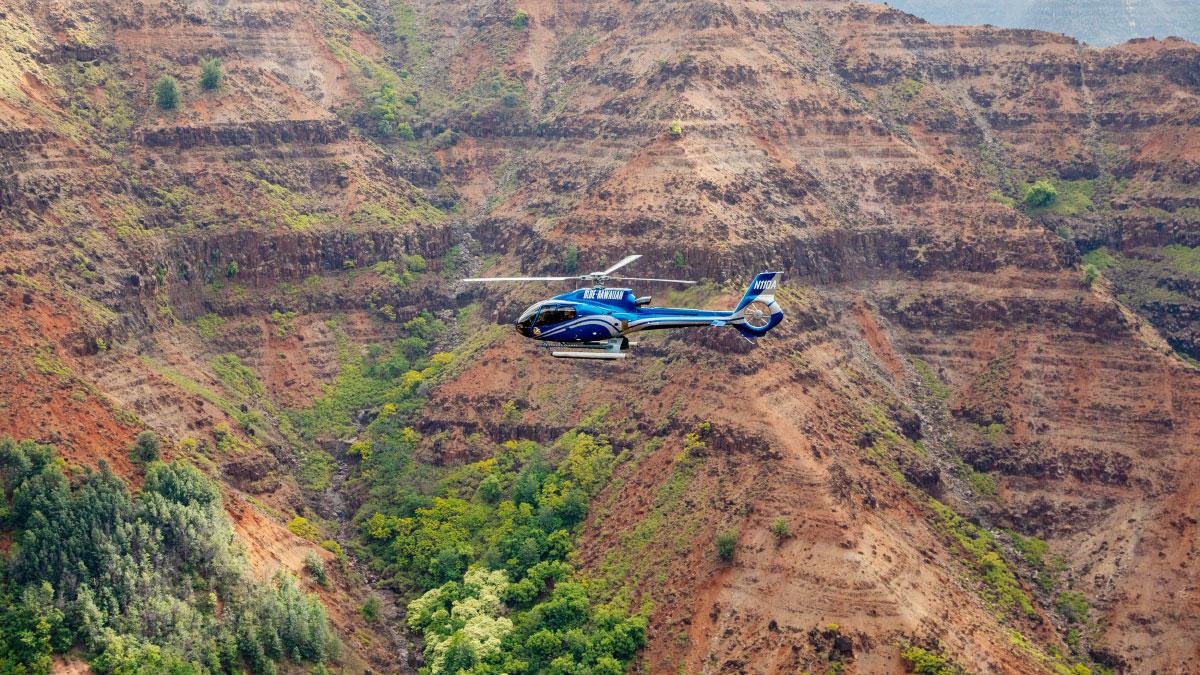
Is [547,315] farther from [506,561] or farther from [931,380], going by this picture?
[931,380]

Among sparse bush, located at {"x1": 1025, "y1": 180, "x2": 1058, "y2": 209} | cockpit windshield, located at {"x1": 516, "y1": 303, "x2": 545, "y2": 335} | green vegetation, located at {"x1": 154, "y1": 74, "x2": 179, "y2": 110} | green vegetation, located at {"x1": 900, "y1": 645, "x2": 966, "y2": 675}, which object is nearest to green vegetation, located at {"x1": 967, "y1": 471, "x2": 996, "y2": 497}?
green vegetation, located at {"x1": 900, "y1": 645, "x2": 966, "y2": 675}

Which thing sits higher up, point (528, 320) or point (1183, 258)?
point (1183, 258)

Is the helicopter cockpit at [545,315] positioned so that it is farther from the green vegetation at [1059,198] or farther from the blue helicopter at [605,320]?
the green vegetation at [1059,198]

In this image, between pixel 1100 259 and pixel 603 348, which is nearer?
pixel 603 348

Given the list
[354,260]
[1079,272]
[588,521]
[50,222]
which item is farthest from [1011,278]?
[50,222]

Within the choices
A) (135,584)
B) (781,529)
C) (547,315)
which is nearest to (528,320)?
(547,315)

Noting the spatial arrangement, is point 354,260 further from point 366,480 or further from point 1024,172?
point 1024,172
